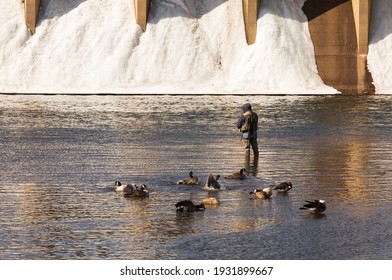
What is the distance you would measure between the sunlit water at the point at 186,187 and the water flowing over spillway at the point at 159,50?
2980 centimetres

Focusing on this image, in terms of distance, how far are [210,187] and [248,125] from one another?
7.63m

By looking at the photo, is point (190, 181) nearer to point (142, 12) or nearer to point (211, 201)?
point (211, 201)

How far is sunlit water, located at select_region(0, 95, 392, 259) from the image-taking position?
21719 millimetres

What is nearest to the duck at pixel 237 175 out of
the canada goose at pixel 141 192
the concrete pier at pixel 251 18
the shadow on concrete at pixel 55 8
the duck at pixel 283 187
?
the duck at pixel 283 187

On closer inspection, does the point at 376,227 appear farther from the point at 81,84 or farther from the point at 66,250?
the point at 81,84

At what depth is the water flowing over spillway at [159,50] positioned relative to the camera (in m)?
90.3

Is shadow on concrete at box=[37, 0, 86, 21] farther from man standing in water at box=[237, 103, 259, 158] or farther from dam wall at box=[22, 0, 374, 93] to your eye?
man standing in water at box=[237, 103, 259, 158]

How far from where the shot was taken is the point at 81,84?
9075 cm

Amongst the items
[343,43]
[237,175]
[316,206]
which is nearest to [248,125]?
[237,175]

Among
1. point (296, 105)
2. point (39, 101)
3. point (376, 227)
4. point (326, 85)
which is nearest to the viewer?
point (376, 227)

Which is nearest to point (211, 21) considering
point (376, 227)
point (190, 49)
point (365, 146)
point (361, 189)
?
point (190, 49)

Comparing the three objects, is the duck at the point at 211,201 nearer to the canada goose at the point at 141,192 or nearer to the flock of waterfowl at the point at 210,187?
the flock of waterfowl at the point at 210,187

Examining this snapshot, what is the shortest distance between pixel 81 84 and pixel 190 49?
399 inches

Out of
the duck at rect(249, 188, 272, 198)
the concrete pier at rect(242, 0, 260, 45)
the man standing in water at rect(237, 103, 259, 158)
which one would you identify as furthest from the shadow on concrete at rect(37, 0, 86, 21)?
the duck at rect(249, 188, 272, 198)
